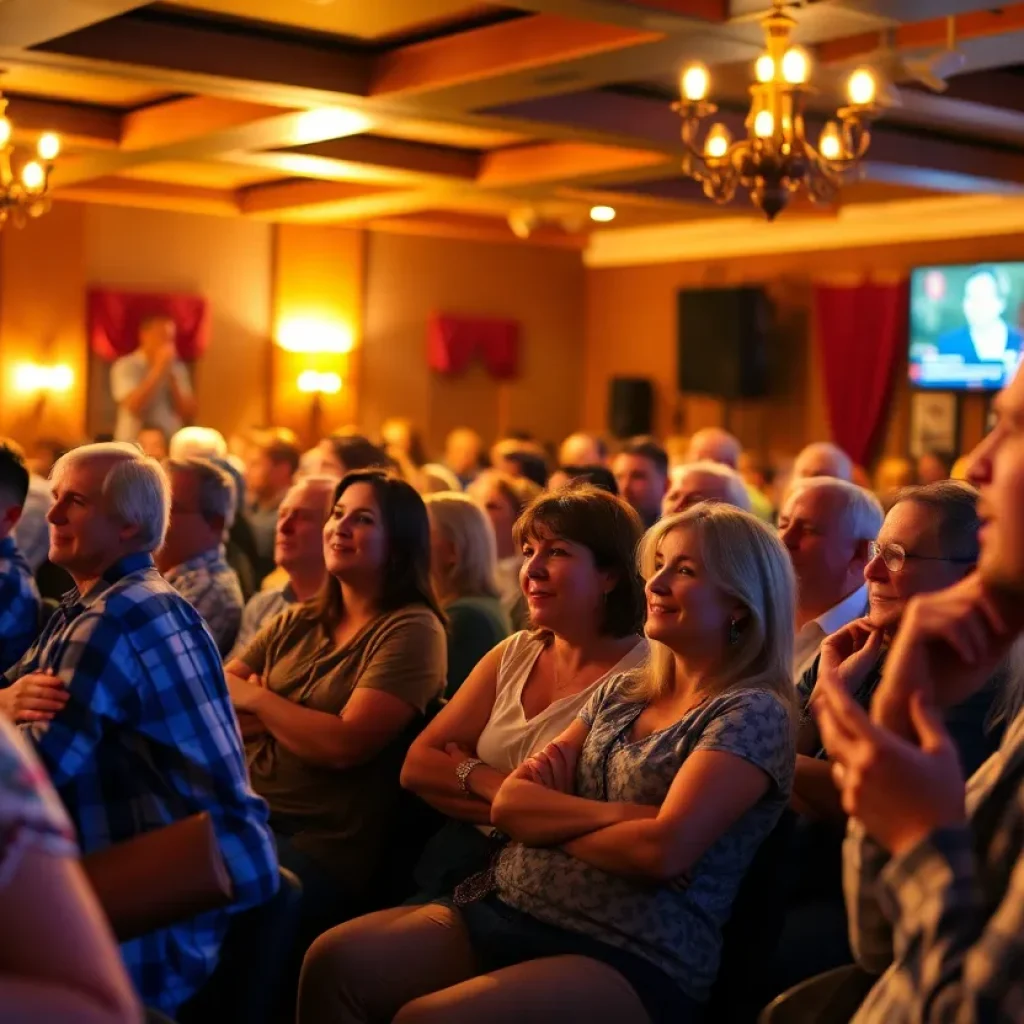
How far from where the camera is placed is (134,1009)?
1.05m

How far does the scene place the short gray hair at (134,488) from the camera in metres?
2.72

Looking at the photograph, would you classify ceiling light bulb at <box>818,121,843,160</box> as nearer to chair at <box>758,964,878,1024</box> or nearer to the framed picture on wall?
chair at <box>758,964,878,1024</box>

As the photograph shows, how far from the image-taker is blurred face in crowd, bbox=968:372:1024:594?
4.36 feet

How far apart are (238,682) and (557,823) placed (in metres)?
1.17

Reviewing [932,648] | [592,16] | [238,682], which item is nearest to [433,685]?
[238,682]

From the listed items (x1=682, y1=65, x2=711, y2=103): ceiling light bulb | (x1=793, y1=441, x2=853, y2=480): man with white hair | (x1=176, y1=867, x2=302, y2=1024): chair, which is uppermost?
(x1=682, y1=65, x2=711, y2=103): ceiling light bulb

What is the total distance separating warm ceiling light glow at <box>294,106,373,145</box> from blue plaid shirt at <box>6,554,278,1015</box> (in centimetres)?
542

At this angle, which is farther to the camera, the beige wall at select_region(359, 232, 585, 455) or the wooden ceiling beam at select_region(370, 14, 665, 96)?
the beige wall at select_region(359, 232, 585, 455)

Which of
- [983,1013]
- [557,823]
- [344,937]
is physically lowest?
[344,937]

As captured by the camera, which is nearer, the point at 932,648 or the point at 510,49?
the point at 932,648

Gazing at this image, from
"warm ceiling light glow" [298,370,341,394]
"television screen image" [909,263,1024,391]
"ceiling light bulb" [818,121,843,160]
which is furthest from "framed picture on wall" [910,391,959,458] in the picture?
"ceiling light bulb" [818,121,843,160]

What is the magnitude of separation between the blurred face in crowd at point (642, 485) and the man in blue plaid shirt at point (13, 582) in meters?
3.14

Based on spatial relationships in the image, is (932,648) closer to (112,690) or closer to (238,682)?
Result: (112,690)

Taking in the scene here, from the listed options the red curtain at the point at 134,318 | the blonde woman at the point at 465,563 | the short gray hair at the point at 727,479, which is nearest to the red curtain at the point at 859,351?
the red curtain at the point at 134,318
